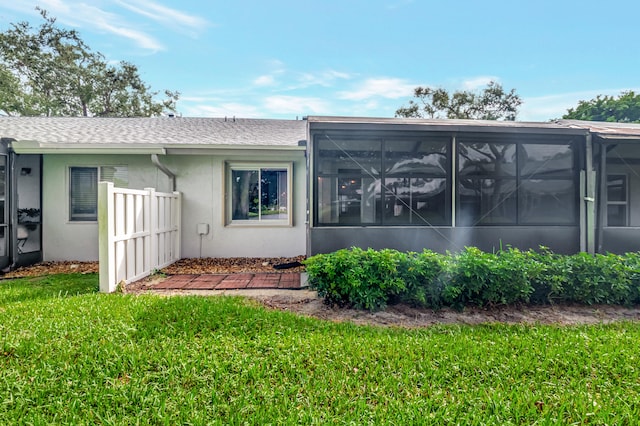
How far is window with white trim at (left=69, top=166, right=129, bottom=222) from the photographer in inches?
293

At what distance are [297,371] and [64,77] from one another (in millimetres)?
25289

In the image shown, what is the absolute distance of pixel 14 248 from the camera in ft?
21.4

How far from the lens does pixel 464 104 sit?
2505 centimetres

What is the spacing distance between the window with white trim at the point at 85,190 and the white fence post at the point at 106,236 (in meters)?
3.36

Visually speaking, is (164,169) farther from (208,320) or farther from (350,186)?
(208,320)

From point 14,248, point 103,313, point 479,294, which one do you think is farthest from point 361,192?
point 14,248

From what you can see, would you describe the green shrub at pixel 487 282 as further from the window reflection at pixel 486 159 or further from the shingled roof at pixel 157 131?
the shingled roof at pixel 157 131

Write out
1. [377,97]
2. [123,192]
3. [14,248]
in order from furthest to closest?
[377,97] < [14,248] < [123,192]

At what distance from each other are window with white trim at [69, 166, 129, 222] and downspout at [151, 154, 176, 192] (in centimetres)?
113

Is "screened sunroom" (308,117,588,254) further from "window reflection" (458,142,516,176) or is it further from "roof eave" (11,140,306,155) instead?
"roof eave" (11,140,306,155)

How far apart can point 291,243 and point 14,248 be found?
5.80m

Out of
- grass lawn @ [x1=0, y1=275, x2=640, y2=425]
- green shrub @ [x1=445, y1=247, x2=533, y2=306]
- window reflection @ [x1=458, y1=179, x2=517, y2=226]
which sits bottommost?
grass lawn @ [x1=0, y1=275, x2=640, y2=425]

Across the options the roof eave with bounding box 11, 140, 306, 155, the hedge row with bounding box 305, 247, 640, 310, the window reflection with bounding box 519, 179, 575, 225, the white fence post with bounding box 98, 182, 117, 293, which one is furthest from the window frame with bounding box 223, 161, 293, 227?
the window reflection with bounding box 519, 179, 575, 225

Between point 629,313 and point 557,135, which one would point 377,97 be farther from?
point 629,313
